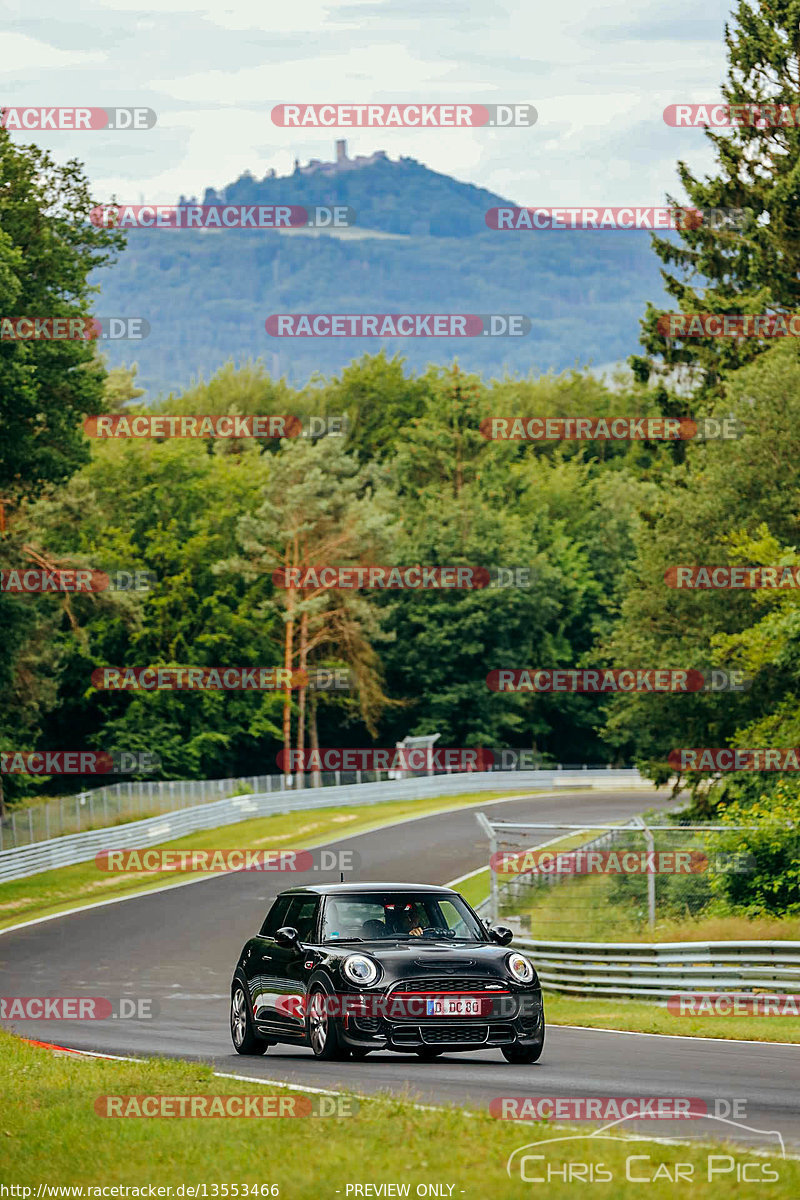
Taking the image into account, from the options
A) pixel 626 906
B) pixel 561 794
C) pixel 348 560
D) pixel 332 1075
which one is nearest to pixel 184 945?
pixel 626 906

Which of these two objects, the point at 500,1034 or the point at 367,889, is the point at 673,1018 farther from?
the point at 500,1034

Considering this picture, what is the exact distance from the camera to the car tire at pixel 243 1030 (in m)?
15.5

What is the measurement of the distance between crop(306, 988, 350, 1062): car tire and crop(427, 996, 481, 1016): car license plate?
3.05ft

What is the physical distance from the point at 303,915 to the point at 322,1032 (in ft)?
4.68

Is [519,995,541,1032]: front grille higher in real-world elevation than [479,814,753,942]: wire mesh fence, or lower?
higher

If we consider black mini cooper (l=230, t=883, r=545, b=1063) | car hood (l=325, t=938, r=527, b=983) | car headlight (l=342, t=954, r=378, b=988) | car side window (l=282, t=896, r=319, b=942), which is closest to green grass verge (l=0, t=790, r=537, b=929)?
car side window (l=282, t=896, r=319, b=942)

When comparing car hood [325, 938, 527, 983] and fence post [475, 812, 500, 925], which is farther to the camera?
fence post [475, 812, 500, 925]

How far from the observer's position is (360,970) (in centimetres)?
1349

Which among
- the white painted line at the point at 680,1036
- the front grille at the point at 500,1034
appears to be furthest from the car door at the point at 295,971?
the white painted line at the point at 680,1036

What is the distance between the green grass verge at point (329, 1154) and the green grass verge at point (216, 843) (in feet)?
100

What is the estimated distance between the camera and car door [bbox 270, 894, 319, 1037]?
14.3 meters

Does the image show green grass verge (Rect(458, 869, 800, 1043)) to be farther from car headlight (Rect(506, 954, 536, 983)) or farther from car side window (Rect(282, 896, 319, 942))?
car side window (Rect(282, 896, 319, 942))

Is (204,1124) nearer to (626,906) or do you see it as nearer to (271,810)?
(626,906)

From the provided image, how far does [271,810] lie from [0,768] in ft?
35.6
